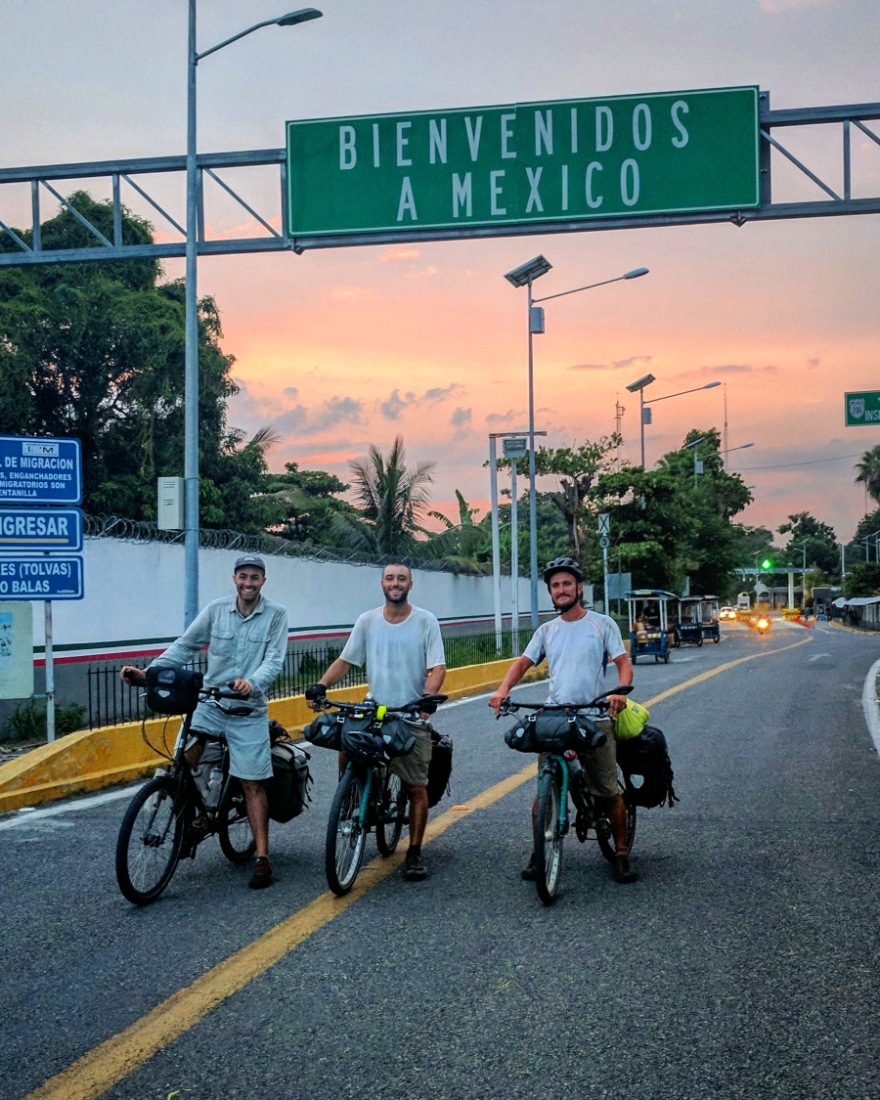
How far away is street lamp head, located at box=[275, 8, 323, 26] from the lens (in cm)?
1319

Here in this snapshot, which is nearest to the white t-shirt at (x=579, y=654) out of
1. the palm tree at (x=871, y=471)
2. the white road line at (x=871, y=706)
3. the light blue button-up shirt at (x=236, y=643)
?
the light blue button-up shirt at (x=236, y=643)

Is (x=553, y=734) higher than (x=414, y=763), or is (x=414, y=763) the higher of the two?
(x=553, y=734)

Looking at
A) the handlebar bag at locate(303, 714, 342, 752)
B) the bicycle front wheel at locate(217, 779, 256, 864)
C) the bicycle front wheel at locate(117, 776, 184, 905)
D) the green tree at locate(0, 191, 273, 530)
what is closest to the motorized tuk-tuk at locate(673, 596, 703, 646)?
the green tree at locate(0, 191, 273, 530)

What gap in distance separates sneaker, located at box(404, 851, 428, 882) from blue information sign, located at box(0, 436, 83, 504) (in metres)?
5.96

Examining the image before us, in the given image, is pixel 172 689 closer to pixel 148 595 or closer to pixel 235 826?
pixel 235 826

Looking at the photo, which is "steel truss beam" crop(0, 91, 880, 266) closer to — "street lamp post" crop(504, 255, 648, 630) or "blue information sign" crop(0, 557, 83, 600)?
"blue information sign" crop(0, 557, 83, 600)

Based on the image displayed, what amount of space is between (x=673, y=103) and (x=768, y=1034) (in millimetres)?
9958

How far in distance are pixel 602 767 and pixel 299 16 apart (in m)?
10.3

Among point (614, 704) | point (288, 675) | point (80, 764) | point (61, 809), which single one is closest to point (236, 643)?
point (614, 704)

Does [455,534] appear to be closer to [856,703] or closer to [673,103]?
[856,703]

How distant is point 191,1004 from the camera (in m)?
4.54

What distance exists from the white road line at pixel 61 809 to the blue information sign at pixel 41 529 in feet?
8.28

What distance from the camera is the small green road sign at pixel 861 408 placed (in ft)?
65.3

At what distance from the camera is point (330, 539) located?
123ft
